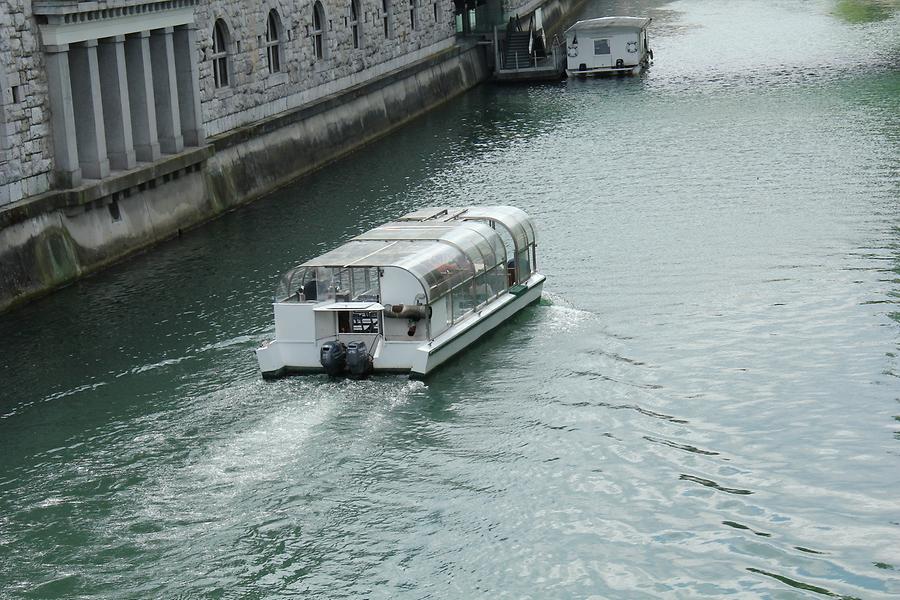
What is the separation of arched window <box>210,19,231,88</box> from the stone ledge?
4859 mm

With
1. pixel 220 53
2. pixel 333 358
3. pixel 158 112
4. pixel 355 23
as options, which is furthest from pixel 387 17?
pixel 333 358

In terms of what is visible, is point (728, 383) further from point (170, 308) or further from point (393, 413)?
point (170, 308)

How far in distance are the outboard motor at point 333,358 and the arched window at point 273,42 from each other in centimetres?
2490

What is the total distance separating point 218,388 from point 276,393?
1.34 m

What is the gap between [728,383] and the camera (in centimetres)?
2777

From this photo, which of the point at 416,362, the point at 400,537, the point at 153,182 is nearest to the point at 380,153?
the point at 153,182

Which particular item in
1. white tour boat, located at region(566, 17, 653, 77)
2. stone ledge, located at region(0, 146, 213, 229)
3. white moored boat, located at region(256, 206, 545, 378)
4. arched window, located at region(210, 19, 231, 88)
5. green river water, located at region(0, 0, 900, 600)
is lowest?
green river water, located at region(0, 0, 900, 600)

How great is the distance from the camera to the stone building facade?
3681cm

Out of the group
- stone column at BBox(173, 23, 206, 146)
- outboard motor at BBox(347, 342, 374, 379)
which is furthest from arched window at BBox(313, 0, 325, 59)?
outboard motor at BBox(347, 342, 374, 379)

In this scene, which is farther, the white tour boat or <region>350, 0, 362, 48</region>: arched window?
the white tour boat

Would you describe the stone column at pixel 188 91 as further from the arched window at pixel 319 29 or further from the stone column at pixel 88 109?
the arched window at pixel 319 29

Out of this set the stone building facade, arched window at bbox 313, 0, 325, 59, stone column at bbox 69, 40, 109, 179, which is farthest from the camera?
arched window at bbox 313, 0, 325, 59

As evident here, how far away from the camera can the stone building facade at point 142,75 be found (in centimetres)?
3681

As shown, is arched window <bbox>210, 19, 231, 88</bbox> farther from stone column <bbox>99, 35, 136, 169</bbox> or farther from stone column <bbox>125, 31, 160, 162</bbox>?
stone column <bbox>99, 35, 136, 169</bbox>
